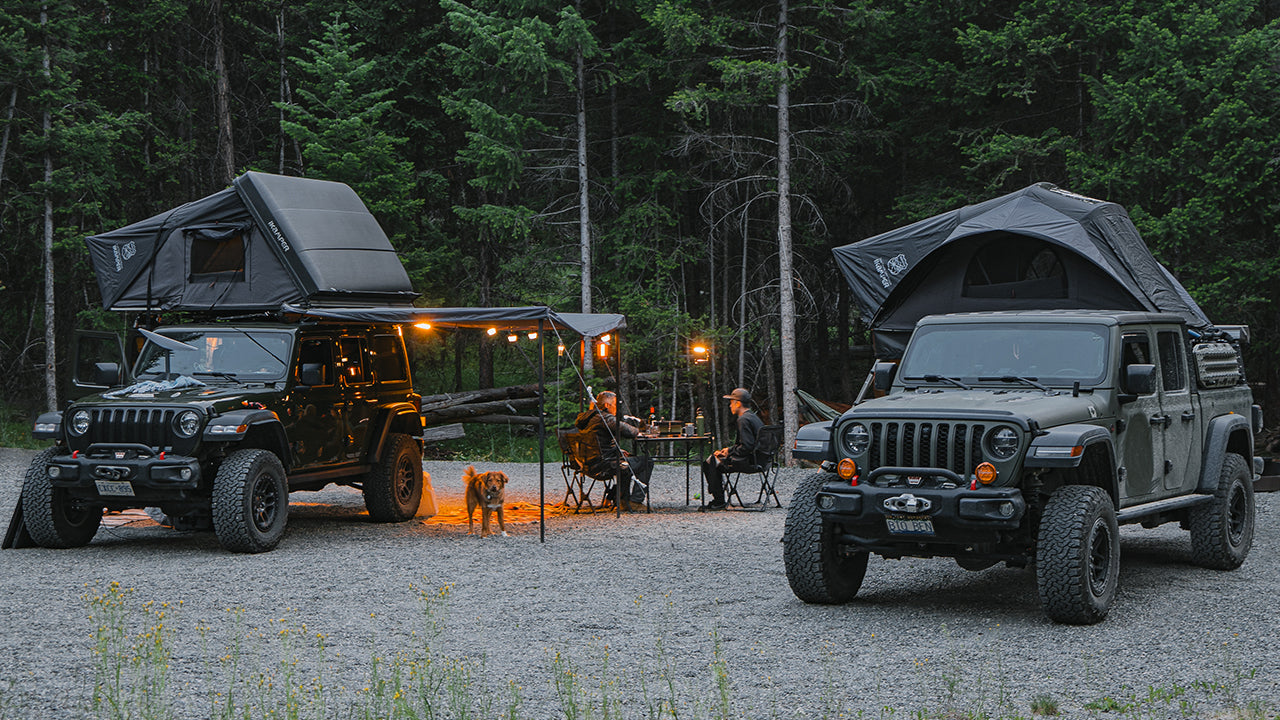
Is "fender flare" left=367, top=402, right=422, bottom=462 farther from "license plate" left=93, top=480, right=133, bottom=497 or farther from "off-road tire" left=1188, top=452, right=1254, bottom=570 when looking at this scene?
"off-road tire" left=1188, top=452, right=1254, bottom=570

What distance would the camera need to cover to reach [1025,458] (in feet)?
23.1

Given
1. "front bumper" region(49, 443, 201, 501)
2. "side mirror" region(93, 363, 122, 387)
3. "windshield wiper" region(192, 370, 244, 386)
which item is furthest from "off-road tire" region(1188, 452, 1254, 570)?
"side mirror" region(93, 363, 122, 387)

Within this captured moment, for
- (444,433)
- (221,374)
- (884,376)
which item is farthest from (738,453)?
(444,433)

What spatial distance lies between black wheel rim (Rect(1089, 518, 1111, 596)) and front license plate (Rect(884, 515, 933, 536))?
107 centimetres

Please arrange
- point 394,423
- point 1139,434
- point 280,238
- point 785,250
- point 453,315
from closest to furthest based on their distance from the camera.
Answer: point 1139,434 → point 453,315 → point 280,238 → point 394,423 → point 785,250

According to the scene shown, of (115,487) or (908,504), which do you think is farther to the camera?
(115,487)

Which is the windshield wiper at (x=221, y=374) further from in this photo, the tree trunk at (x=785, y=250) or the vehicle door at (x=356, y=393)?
the tree trunk at (x=785, y=250)

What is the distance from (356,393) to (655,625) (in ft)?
19.7

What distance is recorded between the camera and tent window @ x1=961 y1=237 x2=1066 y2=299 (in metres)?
11.2

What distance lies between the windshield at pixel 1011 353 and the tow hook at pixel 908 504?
1384 mm

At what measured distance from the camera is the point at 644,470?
535 inches

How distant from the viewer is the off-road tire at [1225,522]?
922 cm

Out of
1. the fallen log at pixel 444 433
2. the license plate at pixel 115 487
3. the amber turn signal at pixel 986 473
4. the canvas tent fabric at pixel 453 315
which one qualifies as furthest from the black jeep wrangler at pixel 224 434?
the fallen log at pixel 444 433

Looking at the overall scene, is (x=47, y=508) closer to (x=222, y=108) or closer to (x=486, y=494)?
(x=486, y=494)
